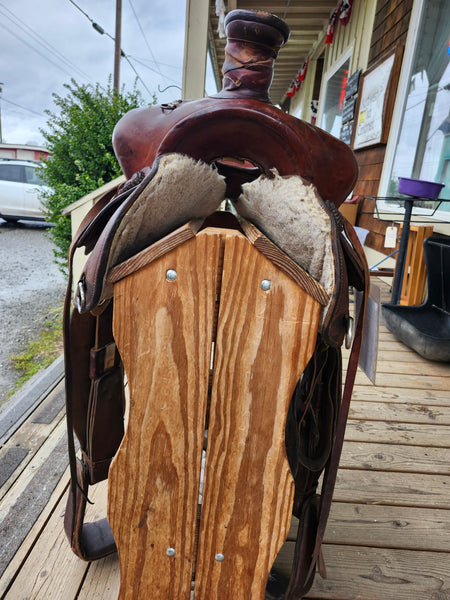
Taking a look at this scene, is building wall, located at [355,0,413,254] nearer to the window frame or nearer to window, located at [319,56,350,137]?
the window frame

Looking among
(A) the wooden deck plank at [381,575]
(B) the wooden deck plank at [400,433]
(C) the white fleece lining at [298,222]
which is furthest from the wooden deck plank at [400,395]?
(C) the white fleece lining at [298,222]

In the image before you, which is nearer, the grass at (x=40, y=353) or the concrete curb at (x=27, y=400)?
the concrete curb at (x=27, y=400)

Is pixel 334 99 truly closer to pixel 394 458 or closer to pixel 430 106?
pixel 430 106

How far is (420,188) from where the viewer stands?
2.49 metres

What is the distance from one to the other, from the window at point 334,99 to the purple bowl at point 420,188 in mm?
3340

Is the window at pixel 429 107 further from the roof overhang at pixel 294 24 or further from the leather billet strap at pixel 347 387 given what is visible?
the leather billet strap at pixel 347 387

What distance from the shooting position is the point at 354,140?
4785 mm

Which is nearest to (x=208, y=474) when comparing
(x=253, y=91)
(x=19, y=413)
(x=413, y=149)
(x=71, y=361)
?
(x=71, y=361)

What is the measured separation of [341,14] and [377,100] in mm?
1617

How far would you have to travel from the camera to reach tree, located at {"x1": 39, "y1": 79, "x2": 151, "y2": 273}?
351 cm

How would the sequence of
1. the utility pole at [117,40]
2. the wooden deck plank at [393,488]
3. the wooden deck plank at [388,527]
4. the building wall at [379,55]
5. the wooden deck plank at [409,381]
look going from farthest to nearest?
the utility pole at [117,40] → the building wall at [379,55] → the wooden deck plank at [409,381] → the wooden deck plank at [393,488] → the wooden deck plank at [388,527]

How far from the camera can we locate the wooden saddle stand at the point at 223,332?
0.65 m

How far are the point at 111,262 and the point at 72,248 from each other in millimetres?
144

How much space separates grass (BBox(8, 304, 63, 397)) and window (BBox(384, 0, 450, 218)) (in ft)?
10.1
